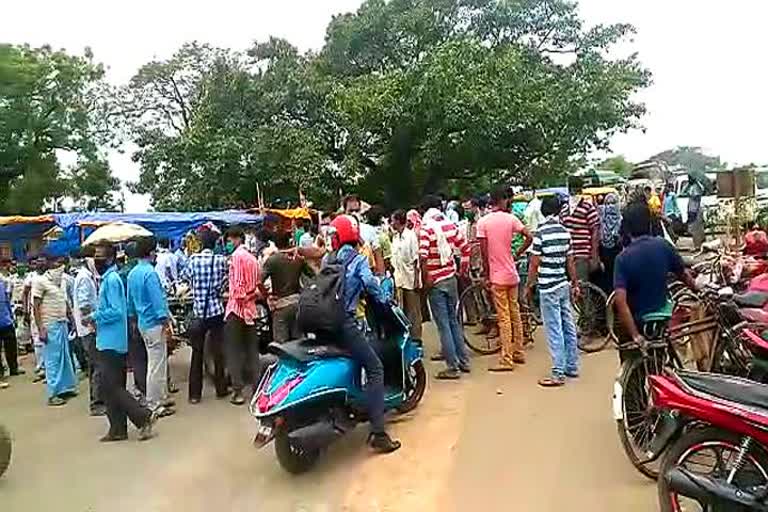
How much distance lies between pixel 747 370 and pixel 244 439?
3.97 meters

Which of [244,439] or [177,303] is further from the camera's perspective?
[177,303]

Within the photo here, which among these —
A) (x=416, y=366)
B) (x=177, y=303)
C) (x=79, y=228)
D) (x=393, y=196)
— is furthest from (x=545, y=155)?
(x=416, y=366)

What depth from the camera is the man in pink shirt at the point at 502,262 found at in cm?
805

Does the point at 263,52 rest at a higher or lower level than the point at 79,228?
higher

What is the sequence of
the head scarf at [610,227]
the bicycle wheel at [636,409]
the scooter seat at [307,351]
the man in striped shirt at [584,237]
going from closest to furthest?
1. the bicycle wheel at [636,409]
2. the scooter seat at [307,351]
3. the man in striped shirt at [584,237]
4. the head scarf at [610,227]

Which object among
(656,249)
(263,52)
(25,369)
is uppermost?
(263,52)

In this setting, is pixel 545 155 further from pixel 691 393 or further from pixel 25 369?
pixel 691 393

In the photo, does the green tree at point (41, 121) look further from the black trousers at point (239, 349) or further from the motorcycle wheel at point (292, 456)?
the motorcycle wheel at point (292, 456)

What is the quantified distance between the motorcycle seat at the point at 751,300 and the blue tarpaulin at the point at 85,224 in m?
11.0

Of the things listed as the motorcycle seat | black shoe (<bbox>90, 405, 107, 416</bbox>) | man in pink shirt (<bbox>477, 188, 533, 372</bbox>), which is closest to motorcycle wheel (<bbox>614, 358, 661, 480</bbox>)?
the motorcycle seat

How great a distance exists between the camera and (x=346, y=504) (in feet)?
17.5

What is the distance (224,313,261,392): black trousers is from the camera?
28.1ft

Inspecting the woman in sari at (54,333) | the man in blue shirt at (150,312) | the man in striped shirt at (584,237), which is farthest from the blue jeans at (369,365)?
the woman in sari at (54,333)

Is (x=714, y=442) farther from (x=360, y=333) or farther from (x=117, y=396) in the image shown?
(x=117, y=396)
